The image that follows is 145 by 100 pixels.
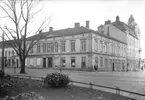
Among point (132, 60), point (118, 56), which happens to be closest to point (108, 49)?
point (118, 56)

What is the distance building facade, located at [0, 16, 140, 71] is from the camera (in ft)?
124

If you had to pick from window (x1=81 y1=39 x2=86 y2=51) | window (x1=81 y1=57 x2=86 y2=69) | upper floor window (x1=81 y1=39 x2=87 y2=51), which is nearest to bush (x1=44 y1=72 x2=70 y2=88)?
window (x1=81 y1=57 x2=86 y2=69)

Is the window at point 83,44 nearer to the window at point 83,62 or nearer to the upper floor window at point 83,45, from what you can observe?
the upper floor window at point 83,45

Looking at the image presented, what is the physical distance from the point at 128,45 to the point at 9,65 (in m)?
40.0

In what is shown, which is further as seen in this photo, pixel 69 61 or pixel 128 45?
pixel 128 45

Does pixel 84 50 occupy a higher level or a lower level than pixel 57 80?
higher

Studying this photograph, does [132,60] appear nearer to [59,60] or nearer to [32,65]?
[59,60]

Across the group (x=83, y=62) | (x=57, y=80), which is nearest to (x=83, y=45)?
(x=83, y=62)

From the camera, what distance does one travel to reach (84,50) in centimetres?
3838

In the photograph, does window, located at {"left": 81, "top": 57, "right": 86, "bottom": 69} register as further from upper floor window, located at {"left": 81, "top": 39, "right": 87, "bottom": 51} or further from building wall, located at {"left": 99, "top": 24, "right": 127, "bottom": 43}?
building wall, located at {"left": 99, "top": 24, "right": 127, "bottom": 43}

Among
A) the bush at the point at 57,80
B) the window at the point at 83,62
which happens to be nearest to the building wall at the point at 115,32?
the window at the point at 83,62

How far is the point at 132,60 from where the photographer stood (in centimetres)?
6119

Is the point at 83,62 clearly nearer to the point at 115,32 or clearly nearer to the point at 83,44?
the point at 83,44

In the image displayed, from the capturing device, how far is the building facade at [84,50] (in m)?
37.9
